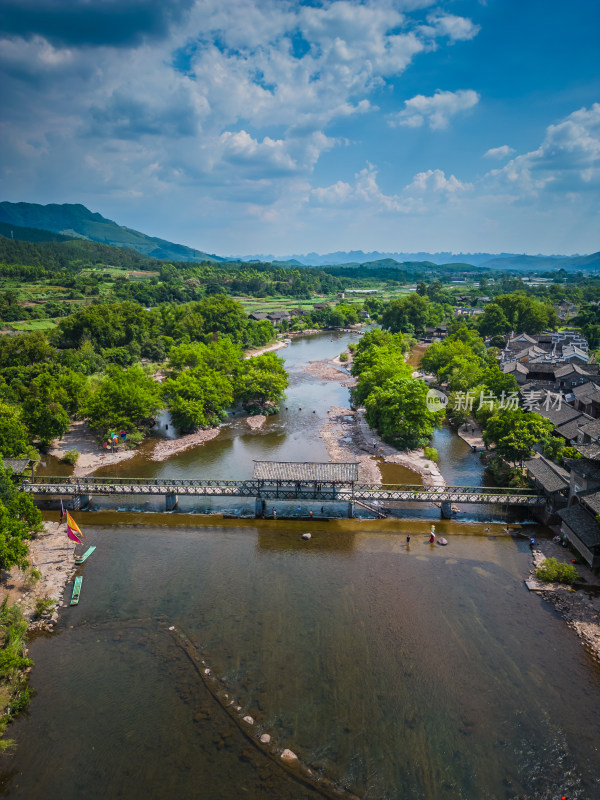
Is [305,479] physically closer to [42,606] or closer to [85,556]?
[85,556]

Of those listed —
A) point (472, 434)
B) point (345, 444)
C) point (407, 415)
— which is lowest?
point (345, 444)

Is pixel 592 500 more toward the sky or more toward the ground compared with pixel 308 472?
more toward the sky

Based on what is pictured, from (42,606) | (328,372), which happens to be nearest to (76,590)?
(42,606)

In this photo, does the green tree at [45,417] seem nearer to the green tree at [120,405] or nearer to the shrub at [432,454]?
the green tree at [120,405]

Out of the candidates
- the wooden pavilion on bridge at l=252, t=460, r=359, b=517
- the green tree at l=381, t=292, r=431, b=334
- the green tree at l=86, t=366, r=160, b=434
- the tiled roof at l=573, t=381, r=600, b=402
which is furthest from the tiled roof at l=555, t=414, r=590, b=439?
the green tree at l=381, t=292, r=431, b=334

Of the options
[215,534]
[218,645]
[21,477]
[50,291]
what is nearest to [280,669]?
[218,645]

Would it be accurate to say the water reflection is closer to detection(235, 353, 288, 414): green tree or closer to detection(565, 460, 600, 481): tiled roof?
detection(565, 460, 600, 481): tiled roof

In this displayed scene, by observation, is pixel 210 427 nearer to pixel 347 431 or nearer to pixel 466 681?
pixel 347 431
